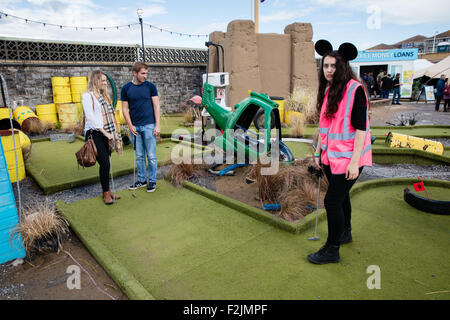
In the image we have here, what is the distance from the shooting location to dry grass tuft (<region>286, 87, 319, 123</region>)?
981 centimetres

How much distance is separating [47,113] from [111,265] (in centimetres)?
924

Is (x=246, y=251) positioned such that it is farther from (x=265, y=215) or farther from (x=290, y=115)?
(x=290, y=115)

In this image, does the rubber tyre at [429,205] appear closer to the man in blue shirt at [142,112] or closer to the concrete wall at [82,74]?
the man in blue shirt at [142,112]

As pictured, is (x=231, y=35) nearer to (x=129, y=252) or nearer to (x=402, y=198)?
(x=402, y=198)

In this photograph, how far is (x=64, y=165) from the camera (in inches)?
233

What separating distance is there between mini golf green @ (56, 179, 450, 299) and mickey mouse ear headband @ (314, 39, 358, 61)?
1.71m

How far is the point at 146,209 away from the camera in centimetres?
393

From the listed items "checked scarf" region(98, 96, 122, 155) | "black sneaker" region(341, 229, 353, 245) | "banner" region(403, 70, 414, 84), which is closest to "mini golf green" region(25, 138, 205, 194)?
"checked scarf" region(98, 96, 122, 155)

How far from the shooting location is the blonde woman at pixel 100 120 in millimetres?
3711

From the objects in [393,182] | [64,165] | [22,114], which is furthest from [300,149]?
[22,114]

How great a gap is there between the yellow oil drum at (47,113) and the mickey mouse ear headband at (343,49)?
9862 mm

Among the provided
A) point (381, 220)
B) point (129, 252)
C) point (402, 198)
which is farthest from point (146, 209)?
point (402, 198)

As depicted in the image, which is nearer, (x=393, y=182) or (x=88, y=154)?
(x=88, y=154)
